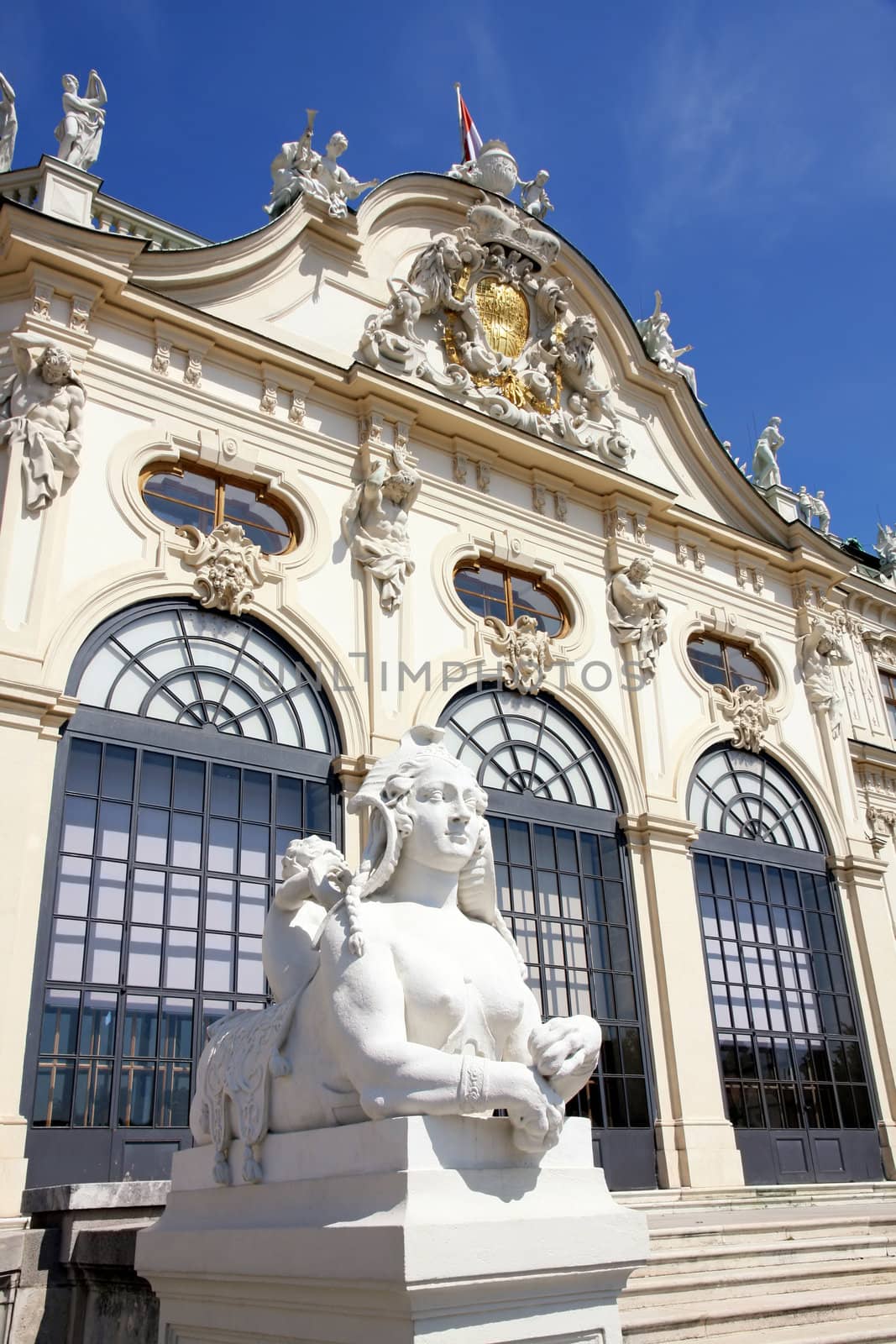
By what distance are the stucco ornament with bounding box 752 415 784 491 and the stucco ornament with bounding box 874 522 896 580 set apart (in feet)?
14.8

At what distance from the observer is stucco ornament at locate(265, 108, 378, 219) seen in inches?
661

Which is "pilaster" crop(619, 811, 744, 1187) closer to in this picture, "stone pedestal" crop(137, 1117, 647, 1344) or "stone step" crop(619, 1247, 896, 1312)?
"stone step" crop(619, 1247, 896, 1312)

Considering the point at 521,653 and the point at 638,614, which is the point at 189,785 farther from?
the point at 638,614

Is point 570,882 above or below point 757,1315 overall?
above

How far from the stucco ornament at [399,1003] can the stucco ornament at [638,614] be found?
12.5 metres

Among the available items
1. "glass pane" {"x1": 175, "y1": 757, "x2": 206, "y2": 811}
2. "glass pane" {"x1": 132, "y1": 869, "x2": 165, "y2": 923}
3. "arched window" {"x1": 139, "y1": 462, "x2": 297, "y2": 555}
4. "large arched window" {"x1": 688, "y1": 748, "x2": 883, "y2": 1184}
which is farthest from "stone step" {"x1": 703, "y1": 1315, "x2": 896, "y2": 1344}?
"arched window" {"x1": 139, "y1": 462, "x2": 297, "y2": 555}

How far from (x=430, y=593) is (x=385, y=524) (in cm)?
113

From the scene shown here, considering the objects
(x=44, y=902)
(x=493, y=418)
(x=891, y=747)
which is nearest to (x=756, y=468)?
(x=891, y=747)

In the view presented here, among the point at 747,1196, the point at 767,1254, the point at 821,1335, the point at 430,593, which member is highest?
the point at 430,593

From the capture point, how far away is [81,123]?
47.4ft

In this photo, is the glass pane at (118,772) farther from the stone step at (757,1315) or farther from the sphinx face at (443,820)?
the sphinx face at (443,820)

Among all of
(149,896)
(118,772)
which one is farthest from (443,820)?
(118,772)

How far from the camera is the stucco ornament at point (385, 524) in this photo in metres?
14.7

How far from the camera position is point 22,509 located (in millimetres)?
12125
